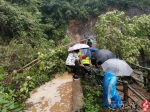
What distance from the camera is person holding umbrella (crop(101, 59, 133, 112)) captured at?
357cm

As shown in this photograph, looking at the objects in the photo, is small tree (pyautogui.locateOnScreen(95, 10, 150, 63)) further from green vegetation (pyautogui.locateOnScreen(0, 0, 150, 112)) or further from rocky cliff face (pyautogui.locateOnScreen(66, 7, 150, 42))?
rocky cliff face (pyautogui.locateOnScreen(66, 7, 150, 42))

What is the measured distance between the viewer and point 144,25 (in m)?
8.09

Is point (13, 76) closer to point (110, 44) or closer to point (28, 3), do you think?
point (110, 44)

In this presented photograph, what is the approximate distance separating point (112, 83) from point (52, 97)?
2.15 meters

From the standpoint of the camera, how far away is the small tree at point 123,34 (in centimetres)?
756

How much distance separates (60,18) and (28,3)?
25.5 feet

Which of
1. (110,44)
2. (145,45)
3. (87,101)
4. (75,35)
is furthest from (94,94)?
(75,35)

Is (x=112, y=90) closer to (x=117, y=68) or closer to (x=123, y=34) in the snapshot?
(x=117, y=68)

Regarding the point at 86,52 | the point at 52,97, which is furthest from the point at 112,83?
the point at 86,52

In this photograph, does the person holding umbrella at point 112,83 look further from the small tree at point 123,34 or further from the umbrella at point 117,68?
the small tree at point 123,34

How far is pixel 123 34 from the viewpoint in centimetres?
809

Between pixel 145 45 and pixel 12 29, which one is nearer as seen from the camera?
pixel 145 45

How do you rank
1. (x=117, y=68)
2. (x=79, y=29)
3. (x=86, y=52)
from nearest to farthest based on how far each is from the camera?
(x=117, y=68) < (x=86, y=52) < (x=79, y=29)

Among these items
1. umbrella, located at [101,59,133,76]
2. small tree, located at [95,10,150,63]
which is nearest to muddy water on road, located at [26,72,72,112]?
umbrella, located at [101,59,133,76]
